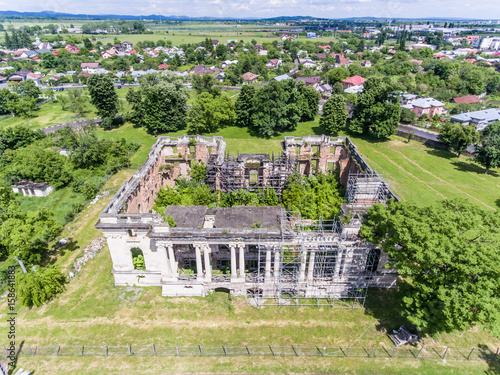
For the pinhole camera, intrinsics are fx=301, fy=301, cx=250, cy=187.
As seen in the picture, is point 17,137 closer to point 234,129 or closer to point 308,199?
point 234,129

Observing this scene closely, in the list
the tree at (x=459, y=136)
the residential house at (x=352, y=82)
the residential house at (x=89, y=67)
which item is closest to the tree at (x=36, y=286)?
the tree at (x=459, y=136)

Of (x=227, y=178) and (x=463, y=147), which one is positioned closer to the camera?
(x=227, y=178)

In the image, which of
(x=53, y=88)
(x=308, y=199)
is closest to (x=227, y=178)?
(x=308, y=199)

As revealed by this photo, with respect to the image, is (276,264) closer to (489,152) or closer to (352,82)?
(489,152)

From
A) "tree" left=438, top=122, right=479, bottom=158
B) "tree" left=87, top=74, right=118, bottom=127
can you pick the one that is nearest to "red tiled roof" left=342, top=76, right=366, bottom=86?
"tree" left=438, top=122, right=479, bottom=158

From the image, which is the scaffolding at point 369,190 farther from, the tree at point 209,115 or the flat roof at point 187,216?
the tree at point 209,115

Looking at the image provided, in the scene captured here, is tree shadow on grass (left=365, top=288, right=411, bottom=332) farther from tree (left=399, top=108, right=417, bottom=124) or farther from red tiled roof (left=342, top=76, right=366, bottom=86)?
red tiled roof (left=342, top=76, right=366, bottom=86)

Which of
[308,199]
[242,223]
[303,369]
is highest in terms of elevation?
[242,223]
